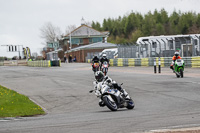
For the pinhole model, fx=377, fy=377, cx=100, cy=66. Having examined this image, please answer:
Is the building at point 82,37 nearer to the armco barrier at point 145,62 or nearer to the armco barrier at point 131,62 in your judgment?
the armco barrier at point 131,62

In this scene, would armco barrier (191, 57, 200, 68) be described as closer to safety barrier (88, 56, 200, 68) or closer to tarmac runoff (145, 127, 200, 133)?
safety barrier (88, 56, 200, 68)

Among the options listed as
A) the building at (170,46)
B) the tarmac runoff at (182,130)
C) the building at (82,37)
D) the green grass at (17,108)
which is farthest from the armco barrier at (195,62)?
the building at (82,37)

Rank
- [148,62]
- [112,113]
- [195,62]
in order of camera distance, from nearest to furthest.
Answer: [112,113] < [195,62] < [148,62]

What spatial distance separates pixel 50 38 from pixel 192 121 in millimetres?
117026

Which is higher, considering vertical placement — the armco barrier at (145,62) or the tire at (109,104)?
the armco barrier at (145,62)

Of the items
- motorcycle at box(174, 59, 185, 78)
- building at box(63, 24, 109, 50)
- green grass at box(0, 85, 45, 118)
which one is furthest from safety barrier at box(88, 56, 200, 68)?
building at box(63, 24, 109, 50)

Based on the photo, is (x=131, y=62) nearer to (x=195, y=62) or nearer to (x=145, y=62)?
(x=145, y=62)

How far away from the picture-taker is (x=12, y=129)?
833 centimetres

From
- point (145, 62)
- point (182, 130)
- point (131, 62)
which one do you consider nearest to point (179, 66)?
point (182, 130)

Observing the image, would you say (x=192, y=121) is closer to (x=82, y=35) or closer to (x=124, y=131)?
(x=124, y=131)

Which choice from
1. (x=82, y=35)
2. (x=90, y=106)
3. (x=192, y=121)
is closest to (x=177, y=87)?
(x=90, y=106)

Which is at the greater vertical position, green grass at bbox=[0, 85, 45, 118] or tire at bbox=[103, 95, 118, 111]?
tire at bbox=[103, 95, 118, 111]

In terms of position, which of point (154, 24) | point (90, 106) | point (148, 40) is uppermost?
point (154, 24)

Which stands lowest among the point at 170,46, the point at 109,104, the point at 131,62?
the point at 109,104
